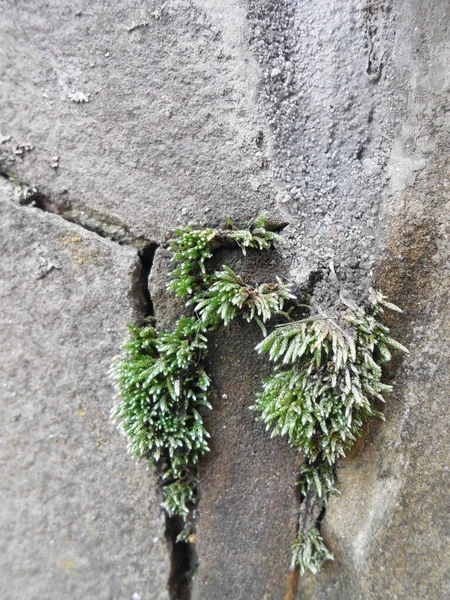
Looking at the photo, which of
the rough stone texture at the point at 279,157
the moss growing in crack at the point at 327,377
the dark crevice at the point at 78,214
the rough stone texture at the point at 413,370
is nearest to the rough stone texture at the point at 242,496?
the rough stone texture at the point at 279,157

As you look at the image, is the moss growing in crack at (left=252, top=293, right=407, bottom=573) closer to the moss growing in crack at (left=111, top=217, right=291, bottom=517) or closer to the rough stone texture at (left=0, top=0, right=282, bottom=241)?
the moss growing in crack at (left=111, top=217, right=291, bottom=517)

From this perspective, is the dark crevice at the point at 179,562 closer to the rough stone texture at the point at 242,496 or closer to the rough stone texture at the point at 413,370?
the rough stone texture at the point at 242,496

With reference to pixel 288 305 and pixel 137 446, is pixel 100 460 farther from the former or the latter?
pixel 288 305

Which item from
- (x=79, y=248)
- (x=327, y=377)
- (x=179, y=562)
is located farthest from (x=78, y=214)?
(x=179, y=562)

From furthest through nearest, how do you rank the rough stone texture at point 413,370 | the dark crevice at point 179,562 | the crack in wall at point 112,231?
1. the dark crevice at point 179,562
2. the crack in wall at point 112,231
3. the rough stone texture at point 413,370

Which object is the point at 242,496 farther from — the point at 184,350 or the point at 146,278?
the point at 146,278

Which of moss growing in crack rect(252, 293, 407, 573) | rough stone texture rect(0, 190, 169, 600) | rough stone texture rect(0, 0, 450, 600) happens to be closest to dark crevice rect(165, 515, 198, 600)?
rough stone texture rect(0, 190, 169, 600)
